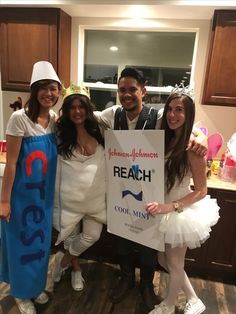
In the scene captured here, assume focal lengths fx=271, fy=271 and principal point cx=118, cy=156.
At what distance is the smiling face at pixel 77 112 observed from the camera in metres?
1.47

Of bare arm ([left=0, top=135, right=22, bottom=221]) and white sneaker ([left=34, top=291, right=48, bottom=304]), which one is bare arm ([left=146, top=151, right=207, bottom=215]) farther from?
white sneaker ([left=34, top=291, right=48, bottom=304])

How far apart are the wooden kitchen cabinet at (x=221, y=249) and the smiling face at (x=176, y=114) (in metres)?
0.74

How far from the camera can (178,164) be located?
4.43ft

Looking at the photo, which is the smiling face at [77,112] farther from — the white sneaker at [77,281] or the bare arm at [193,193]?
the white sneaker at [77,281]

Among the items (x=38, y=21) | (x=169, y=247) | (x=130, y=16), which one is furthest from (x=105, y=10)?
(x=169, y=247)

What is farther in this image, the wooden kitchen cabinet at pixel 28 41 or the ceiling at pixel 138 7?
the wooden kitchen cabinet at pixel 28 41

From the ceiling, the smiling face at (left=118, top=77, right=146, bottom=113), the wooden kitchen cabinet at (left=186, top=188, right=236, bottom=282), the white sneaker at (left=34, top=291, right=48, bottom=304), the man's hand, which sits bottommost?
the white sneaker at (left=34, top=291, right=48, bottom=304)

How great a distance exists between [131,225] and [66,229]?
0.41m

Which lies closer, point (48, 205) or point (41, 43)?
point (48, 205)

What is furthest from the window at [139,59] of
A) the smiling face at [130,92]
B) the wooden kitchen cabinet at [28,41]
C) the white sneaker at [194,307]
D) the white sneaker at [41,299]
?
the white sneaker at [41,299]

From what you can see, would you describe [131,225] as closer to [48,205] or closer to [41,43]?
[48,205]

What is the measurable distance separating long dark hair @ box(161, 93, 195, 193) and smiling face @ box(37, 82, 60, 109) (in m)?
0.58

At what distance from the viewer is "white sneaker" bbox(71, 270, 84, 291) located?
184cm

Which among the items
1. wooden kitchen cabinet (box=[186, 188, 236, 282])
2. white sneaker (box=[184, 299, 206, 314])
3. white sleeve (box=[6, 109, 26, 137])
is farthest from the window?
white sneaker (box=[184, 299, 206, 314])
